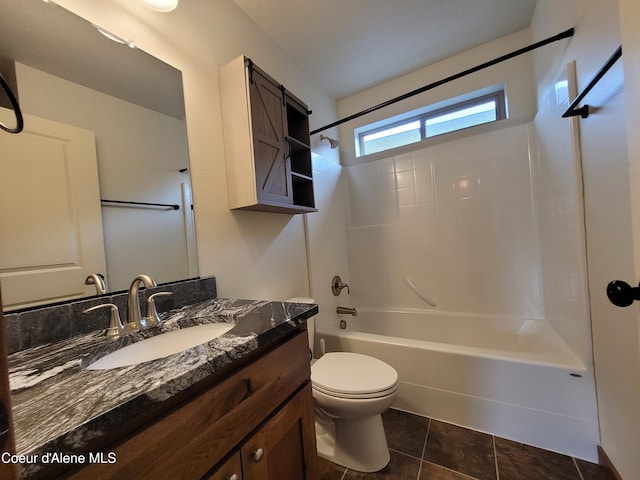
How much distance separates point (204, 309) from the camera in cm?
104

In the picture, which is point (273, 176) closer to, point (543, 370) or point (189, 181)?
point (189, 181)

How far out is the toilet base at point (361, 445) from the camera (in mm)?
1243

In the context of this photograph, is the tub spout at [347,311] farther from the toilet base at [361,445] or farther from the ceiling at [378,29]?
the ceiling at [378,29]

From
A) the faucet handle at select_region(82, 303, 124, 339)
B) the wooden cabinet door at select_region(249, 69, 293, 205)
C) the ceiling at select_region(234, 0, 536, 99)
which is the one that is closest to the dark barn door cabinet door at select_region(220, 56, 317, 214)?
the wooden cabinet door at select_region(249, 69, 293, 205)

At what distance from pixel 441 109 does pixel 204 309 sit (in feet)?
7.92

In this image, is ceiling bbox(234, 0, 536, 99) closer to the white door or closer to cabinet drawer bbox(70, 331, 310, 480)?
the white door

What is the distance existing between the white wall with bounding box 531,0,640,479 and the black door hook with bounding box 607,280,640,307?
16.1 inches

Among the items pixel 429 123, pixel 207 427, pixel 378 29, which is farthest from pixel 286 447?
pixel 429 123

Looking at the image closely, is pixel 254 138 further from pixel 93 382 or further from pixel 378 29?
pixel 378 29

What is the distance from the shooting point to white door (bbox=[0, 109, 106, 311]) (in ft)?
2.35

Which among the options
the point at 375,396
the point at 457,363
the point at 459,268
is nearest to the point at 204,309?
the point at 375,396

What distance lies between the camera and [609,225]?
99 centimetres

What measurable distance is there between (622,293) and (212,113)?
158cm

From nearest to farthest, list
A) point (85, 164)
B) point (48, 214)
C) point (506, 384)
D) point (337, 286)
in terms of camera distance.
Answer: point (48, 214)
point (85, 164)
point (506, 384)
point (337, 286)
